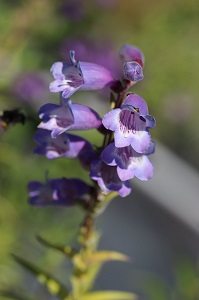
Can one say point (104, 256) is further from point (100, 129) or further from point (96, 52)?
point (96, 52)

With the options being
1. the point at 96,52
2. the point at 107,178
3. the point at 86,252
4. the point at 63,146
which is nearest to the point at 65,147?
the point at 63,146

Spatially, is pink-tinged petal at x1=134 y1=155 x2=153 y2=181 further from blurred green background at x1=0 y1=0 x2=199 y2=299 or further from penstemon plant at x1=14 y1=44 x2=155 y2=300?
blurred green background at x1=0 y1=0 x2=199 y2=299

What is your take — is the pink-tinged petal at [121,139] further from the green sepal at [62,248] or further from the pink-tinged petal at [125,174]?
the green sepal at [62,248]

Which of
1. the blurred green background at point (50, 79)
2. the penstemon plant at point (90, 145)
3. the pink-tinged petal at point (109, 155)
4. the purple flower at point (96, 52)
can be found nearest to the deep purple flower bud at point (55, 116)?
the penstemon plant at point (90, 145)

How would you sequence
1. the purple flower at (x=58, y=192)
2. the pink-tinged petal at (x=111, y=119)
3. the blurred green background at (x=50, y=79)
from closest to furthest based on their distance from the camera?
the pink-tinged petal at (x=111, y=119), the purple flower at (x=58, y=192), the blurred green background at (x=50, y=79)

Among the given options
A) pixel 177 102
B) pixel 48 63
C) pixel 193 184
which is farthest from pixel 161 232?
pixel 48 63

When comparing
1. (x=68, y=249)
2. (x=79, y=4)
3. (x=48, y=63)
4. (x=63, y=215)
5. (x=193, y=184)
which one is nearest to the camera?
(x=68, y=249)

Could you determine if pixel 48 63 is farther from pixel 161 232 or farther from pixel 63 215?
pixel 161 232
